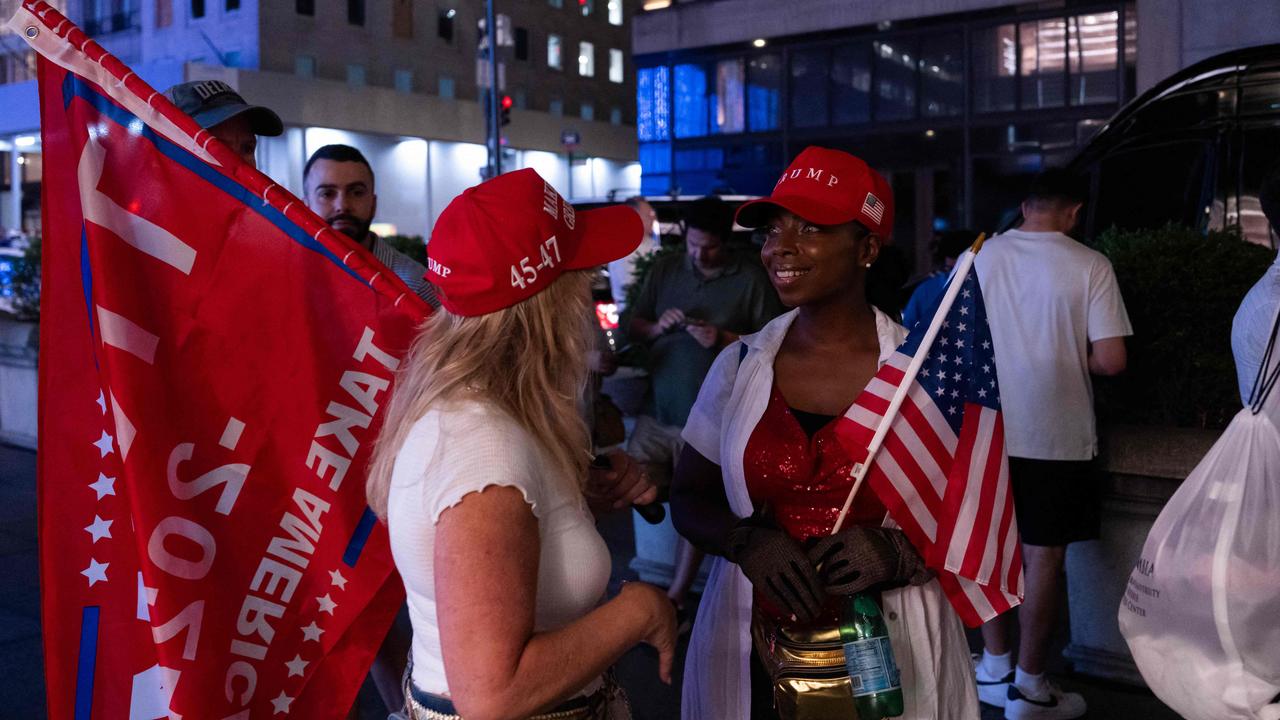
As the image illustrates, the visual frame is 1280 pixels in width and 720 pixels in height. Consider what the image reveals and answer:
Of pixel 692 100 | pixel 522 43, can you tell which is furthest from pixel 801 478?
pixel 522 43

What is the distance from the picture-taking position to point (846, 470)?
2.64 m

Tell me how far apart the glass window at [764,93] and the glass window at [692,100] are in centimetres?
119

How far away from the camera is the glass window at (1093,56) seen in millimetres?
24547

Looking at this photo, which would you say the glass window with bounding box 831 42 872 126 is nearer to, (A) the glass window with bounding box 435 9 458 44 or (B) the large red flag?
(A) the glass window with bounding box 435 9 458 44

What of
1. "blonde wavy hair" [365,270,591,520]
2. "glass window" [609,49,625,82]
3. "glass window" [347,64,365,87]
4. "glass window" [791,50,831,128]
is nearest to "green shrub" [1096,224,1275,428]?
"blonde wavy hair" [365,270,591,520]

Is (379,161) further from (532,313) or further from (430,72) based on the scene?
(532,313)

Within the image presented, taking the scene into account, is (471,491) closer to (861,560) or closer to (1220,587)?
(861,560)

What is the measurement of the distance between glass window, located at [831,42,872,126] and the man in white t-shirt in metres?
23.5

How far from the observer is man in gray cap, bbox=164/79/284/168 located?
3.95 meters

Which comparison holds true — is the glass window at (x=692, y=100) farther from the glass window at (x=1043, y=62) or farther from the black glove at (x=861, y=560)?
the black glove at (x=861, y=560)

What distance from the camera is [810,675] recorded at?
8.33 feet

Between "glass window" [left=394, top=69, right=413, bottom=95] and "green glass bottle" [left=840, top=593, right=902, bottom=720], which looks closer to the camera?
"green glass bottle" [left=840, top=593, right=902, bottom=720]

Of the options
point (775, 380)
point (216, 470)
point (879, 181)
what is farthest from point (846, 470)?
point (216, 470)

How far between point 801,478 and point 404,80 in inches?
1556
